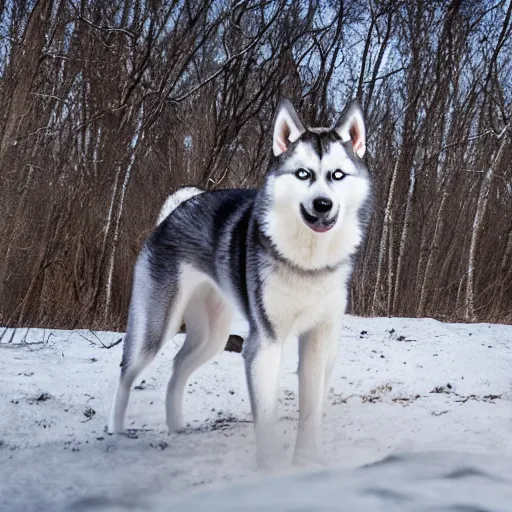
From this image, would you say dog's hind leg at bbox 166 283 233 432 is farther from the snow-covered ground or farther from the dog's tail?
the dog's tail

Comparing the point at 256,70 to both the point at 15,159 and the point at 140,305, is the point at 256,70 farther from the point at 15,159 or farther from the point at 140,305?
the point at 140,305

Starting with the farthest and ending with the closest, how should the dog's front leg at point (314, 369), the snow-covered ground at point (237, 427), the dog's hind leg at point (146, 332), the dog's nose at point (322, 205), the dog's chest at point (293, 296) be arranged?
the dog's hind leg at point (146, 332), the dog's front leg at point (314, 369), the dog's chest at point (293, 296), the dog's nose at point (322, 205), the snow-covered ground at point (237, 427)

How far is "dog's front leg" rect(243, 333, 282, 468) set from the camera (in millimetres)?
2551

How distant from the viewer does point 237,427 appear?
10.4ft

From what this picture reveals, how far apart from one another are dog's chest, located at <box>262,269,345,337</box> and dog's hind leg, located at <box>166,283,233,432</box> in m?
0.84

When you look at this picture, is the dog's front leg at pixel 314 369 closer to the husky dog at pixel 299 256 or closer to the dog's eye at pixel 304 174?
the husky dog at pixel 299 256

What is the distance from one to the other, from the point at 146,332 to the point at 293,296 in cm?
96

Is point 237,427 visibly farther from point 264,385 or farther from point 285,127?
point 285,127

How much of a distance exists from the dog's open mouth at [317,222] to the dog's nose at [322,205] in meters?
0.04

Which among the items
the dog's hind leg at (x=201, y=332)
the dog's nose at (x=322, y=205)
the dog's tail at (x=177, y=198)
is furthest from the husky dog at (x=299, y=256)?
the dog's tail at (x=177, y=198)

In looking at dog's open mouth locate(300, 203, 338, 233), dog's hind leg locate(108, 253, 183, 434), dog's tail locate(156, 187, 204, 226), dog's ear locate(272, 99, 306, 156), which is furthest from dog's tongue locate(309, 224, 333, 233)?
dog's tail locate(156, 187, 204, 226)

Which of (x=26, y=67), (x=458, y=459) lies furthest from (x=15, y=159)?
(x=458, y=459)

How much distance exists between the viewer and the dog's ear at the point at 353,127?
8.73 feet

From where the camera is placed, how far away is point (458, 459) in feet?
7.07
